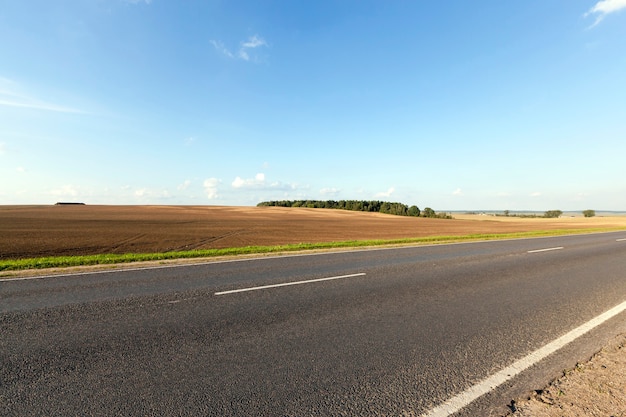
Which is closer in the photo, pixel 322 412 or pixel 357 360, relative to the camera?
pixel 322 412

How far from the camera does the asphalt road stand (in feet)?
9.62

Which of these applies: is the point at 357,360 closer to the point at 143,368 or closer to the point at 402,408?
the point at 402,408

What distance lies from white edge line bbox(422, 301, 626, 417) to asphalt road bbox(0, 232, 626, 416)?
65mm

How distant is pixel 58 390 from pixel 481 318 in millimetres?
5707

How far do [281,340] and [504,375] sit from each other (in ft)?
8.76

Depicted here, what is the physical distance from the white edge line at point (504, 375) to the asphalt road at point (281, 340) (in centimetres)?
6

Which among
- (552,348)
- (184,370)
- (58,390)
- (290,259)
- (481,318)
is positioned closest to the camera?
(58,390)

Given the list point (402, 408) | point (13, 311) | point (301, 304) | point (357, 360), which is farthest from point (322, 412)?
point (13, 311)

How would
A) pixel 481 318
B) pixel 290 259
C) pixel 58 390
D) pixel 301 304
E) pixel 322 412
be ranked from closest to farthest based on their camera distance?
pixel 322 412
pixel 58 390
pixel 481 318
pixel 301 304
pixel 290 259

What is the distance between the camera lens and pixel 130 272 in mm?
8742

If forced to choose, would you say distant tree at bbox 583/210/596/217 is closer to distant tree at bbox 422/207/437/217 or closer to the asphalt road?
distant tree at bbox 422/207/437/217

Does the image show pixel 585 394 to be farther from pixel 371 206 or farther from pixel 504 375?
pixel 371 206

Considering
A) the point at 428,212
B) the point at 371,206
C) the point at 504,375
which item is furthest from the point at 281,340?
the point at 371,206

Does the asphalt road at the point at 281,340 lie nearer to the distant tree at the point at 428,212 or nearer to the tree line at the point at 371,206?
the distant tree at the point at 428,212
